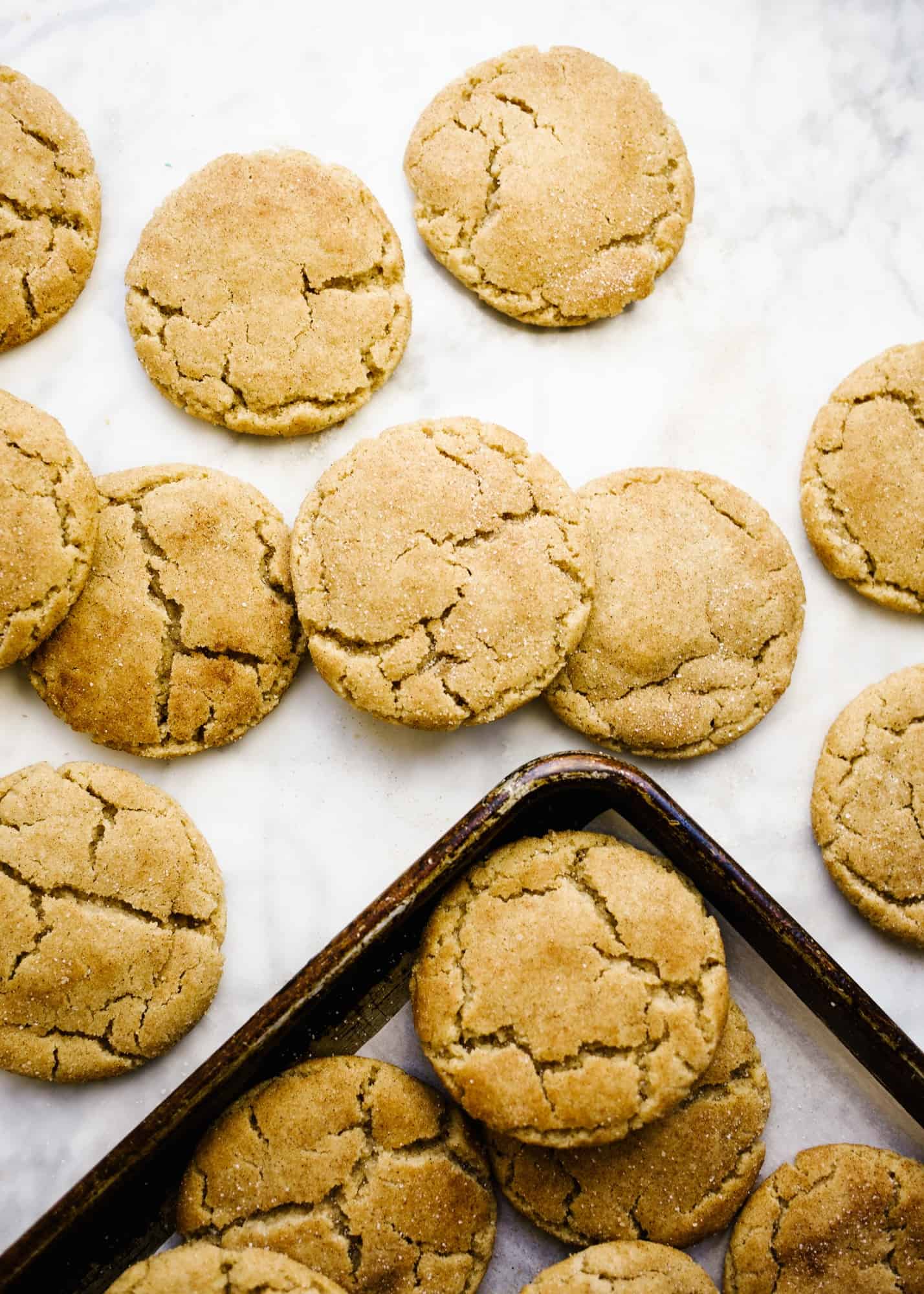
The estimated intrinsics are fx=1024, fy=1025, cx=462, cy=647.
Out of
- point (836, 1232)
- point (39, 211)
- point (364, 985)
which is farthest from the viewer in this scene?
point (39, 211)

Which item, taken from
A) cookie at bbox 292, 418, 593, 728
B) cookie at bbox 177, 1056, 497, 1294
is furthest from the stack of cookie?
cookie at bbox 292, 418, 593, 728

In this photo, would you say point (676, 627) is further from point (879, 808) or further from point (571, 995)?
point (571, 995)

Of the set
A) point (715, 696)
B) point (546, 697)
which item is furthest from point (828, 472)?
point (546, 697)

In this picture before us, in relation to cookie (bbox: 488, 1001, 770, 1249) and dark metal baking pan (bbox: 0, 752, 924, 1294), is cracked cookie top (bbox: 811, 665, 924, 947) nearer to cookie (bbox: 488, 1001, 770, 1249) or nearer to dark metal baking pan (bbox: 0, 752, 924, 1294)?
dark metal baking pan (bbox: 0, 752, 924, 1294)

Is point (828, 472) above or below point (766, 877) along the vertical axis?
above

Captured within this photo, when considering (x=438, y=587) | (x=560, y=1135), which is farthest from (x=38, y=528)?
(x=560, y=1135)

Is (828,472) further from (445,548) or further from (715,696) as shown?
(445,548)
